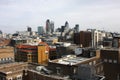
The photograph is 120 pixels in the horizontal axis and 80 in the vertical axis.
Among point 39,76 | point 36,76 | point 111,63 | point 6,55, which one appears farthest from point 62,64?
point 6,55

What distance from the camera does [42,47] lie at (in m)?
100

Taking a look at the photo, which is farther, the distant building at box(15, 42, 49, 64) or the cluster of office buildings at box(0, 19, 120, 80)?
the distant building at box(15, 42, 49, 64)

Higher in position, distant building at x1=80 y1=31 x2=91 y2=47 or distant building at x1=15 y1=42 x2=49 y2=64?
distant building at x1=80 y1=31 x2=91 y2=47

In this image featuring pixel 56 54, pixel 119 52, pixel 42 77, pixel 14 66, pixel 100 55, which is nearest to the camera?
pixel 42 77

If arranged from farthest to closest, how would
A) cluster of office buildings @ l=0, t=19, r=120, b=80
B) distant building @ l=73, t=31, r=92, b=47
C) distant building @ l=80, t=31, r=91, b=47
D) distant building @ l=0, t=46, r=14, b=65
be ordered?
distant building @ l=80, t=31, r=91, b=47, distant building @ l=73, t=31, r=92, b=47, distant building @ l=0, t=46, r=14, b=65, cluster of office buildings @ l=0, t=19, r=120, b=80

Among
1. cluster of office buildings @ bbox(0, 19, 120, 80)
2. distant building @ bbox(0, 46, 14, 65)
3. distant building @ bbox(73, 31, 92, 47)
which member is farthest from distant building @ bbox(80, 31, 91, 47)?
distant building @ bbox(0, 46, 14, 65)

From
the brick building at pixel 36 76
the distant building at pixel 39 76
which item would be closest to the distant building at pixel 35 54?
the brick building at pixel 36 76

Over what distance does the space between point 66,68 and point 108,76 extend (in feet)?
56.6

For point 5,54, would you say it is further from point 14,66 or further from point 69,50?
point 69,50

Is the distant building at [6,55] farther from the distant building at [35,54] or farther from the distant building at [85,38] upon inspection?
the distant building at [85,38]

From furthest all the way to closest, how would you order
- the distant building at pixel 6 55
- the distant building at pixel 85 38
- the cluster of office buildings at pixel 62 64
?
the distant building at pixel 85 38 < the distant building at pixel 6 55 < the cluster of office buildings at pixel 62 64

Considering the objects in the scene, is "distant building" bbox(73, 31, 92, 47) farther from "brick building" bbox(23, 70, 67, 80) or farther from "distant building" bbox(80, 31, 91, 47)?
"brick building" bbox(23, 70, 67, 80)

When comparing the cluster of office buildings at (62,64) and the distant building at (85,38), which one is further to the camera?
the distant building at (85,38)

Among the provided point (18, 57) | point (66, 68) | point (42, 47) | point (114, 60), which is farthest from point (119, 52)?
point (18, 57)
